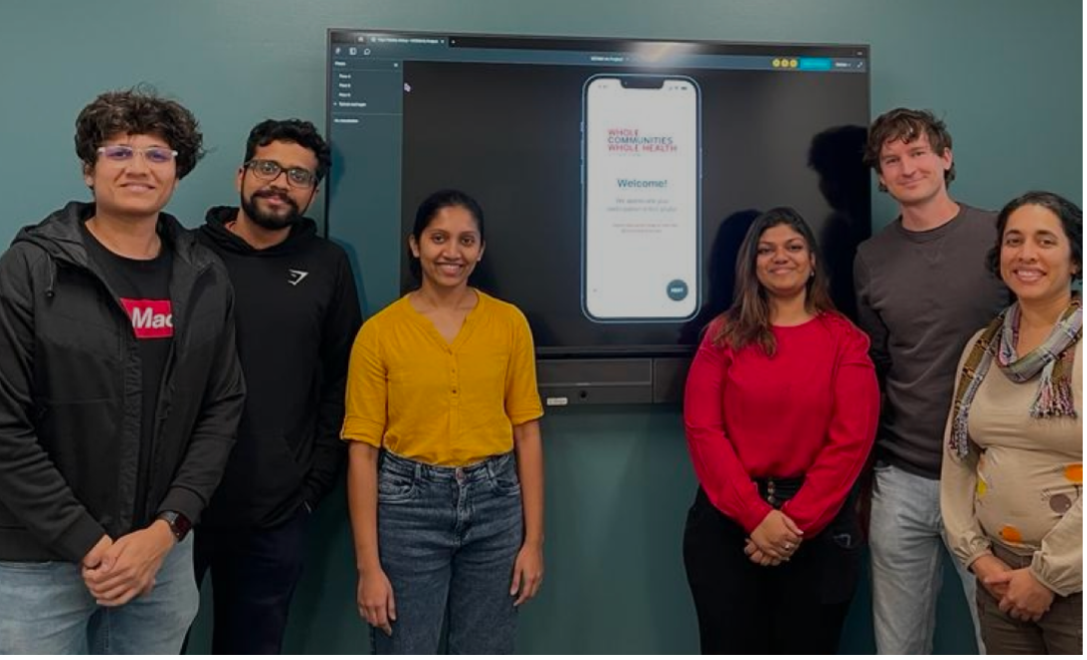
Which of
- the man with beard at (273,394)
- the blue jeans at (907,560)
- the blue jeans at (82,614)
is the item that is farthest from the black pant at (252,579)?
the blue jeans at (907,560)

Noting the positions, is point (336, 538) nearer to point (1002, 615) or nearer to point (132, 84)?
point (132, 84)

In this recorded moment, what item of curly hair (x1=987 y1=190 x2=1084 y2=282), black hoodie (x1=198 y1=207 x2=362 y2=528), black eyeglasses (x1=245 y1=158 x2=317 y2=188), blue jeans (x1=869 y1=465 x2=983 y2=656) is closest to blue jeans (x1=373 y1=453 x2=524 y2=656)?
black hoodie (x1=198 y1=207 x2=362 y2=528)

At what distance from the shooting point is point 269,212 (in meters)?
1.82

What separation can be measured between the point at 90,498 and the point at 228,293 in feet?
1.58

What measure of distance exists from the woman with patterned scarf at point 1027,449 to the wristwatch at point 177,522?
5.28 feet

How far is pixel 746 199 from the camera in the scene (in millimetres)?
2205

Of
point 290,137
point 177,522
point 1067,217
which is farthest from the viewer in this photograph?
point 290,137

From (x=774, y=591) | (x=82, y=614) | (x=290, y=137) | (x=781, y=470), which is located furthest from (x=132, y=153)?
(x=774, y=591)

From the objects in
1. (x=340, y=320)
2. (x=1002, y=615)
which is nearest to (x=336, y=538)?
(x=340, y=320)

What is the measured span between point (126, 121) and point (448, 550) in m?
1.14

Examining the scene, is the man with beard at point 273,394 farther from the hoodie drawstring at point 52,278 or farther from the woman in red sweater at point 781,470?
the woman in red sweater at point 781,470

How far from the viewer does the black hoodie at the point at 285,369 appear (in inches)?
70.2

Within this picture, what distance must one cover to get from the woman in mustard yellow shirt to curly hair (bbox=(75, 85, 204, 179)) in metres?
0.57

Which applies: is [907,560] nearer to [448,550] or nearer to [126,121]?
[448,550]
